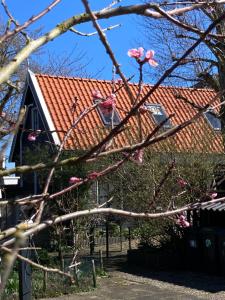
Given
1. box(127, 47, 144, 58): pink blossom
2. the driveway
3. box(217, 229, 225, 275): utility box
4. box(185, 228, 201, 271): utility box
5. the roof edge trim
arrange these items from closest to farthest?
box(127, 47, 144, 58): pink blossom → the driveway → box(217, 229, 225, 275): utility box → box(185, 228, 201, 271): utility box → the roof edge trim

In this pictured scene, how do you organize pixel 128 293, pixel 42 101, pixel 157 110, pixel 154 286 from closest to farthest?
pixel 157 110, pixel 128 293, pixel 154 286, pixel 42 101

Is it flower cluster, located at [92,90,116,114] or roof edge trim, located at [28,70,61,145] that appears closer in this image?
flower cluster, located at [92,90,116,114]

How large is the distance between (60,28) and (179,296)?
829 centimetres

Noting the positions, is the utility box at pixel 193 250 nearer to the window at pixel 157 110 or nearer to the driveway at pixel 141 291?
the driveway at pixel 141 291

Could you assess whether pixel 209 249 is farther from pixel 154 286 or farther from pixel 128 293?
pixel 128 293

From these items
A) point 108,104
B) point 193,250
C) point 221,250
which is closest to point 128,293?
point 221,250

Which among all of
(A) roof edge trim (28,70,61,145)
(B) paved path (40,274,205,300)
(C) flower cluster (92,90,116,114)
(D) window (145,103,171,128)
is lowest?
(B) paved path (40,274,205,300)

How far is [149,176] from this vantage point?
12297mm

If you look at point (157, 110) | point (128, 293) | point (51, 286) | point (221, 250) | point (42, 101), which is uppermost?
point (42, 101)

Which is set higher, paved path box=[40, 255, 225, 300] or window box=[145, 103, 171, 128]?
window box=[145, 103, 171, 128]

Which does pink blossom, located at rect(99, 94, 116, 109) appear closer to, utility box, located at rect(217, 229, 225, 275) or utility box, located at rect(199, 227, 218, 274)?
utility box, located at rect(217, 229, 225, 275)

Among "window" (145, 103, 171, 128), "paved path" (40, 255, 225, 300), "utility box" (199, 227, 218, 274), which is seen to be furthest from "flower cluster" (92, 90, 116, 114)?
"utility box" (199, 227, 218, 274)

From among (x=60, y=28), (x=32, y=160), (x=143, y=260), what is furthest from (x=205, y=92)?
(x=60, y=28)

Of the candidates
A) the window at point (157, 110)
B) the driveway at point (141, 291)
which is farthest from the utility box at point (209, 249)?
the window at point (157, 110)
